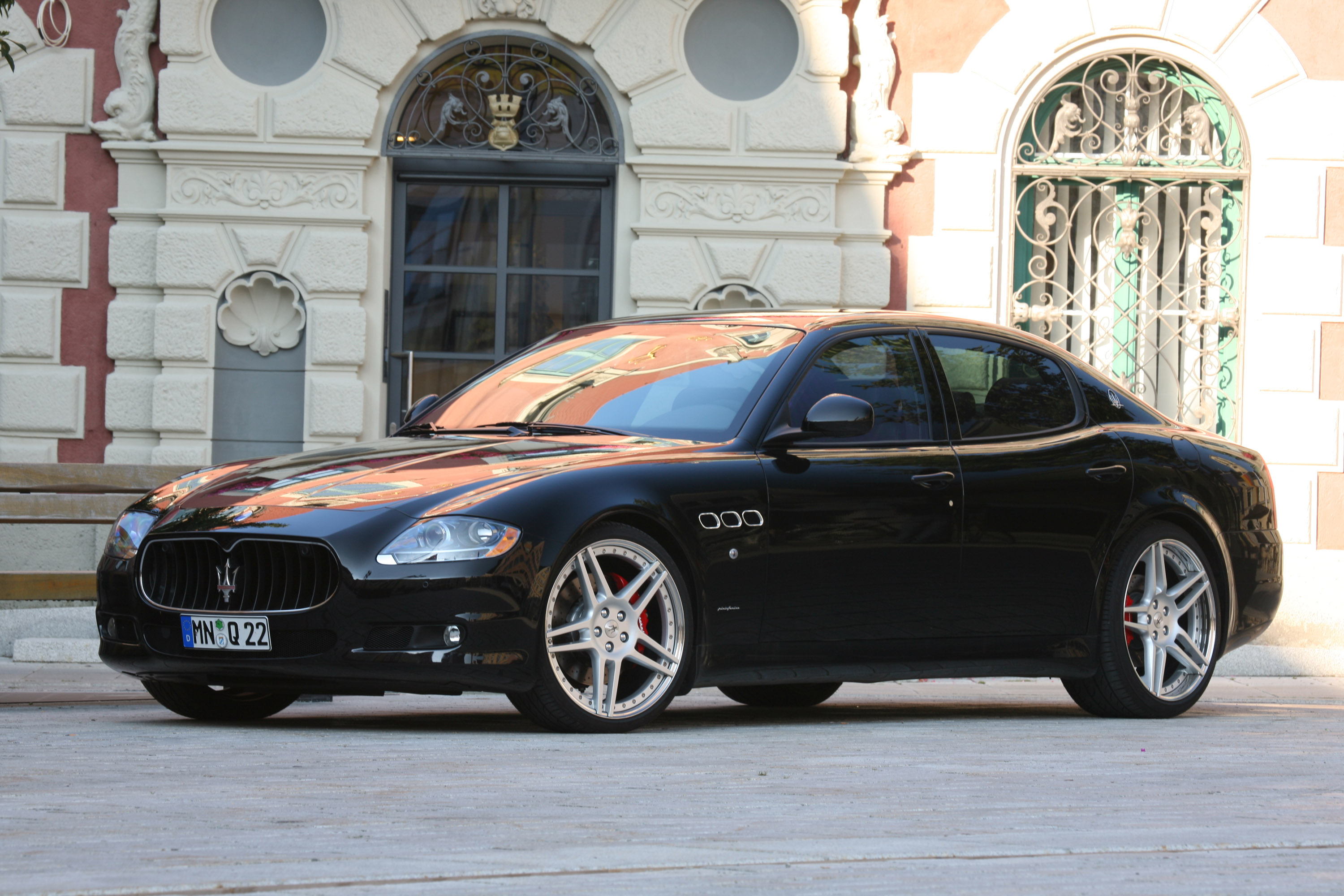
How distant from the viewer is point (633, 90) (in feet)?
47.4

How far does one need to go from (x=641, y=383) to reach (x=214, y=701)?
185cm

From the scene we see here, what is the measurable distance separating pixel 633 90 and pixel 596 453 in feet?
28.5

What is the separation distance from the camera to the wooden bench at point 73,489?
927 cm

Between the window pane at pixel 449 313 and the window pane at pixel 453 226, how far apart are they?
13 cm

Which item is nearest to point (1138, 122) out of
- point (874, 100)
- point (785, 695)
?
point (874, 100)

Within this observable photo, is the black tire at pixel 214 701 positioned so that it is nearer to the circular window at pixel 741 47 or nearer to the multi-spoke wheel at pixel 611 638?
the multi-spoke wheel at pixel 611 638

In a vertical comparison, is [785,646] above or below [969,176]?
below

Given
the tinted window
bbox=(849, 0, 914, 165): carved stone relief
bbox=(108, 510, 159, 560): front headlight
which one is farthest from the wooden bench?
bbox=(849, 0, 914, 165): carved stone relief

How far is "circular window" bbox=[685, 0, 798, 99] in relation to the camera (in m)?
14.6

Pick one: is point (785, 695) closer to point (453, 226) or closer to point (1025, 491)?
point (1025, 491)

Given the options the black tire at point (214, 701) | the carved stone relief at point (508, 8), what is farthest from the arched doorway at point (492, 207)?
the black tire at point (214, 701)

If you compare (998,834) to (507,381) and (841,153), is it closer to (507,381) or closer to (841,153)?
(507,381)

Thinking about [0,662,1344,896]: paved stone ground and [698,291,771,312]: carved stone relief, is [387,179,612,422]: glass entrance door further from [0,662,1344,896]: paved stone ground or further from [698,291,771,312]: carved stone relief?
[0,662,1344,896]: paved stone ground

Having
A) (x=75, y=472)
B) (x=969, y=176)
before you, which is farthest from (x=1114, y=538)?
(x=969, y=176)
